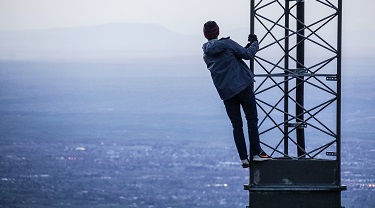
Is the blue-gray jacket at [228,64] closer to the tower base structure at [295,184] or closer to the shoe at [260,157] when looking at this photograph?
the shoe at [260,157]

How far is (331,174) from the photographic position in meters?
12.5

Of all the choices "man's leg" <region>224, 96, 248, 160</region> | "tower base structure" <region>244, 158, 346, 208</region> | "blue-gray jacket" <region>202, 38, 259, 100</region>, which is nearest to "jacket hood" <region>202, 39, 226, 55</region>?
"blue-gray jacket" <region>202, 38, 259, 100</region>

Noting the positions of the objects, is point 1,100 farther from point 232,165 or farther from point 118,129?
point 232,165

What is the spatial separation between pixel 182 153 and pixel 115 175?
22755mm

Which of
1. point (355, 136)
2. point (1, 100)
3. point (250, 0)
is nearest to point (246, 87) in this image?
point (250, 0)

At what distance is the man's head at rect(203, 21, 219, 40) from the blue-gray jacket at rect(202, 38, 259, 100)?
7cm

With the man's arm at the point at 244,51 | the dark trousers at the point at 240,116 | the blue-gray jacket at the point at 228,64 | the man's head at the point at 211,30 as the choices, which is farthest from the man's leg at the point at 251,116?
the man's head at the point at 211,30

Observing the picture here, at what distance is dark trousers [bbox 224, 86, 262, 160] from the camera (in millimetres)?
11828

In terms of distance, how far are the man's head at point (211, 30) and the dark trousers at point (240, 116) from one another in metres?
0.89

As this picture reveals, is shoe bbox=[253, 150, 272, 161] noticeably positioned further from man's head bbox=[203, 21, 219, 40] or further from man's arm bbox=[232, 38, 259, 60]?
man's head bbox=[203, 21, 219, 40]

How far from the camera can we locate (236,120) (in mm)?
11961

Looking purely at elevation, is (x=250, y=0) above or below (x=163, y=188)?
above

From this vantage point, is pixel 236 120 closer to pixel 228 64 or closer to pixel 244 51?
pixel 228 64

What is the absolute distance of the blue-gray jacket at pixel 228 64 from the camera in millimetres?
11398
